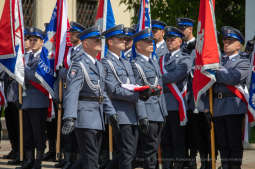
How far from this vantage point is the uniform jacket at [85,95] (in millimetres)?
6727

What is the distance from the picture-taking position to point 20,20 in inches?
356

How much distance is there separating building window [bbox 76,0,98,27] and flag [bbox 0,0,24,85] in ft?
40.3

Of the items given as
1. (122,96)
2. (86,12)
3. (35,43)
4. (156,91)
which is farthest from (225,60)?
(86,12)

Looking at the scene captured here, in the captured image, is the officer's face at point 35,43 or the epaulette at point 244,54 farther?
the officer's face at point 35,43

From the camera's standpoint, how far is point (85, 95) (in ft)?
22.7

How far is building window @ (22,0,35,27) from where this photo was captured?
65.8ft

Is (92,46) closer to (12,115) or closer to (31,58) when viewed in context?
(31,58)

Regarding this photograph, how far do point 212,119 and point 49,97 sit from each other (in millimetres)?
2378

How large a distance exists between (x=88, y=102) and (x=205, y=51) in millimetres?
1901

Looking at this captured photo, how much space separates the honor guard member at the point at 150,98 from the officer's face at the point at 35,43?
1.96 meters

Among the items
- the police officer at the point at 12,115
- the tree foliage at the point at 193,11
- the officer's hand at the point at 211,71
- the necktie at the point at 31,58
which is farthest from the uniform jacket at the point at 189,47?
the tree foliage at the point at 193,11

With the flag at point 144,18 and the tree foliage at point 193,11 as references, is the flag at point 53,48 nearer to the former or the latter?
the flag at point 144,18

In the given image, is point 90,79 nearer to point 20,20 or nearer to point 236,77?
point 236,77

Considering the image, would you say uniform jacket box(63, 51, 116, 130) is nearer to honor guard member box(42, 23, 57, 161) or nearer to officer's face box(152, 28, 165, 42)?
officer's face box(152, 28, 165, 42)
